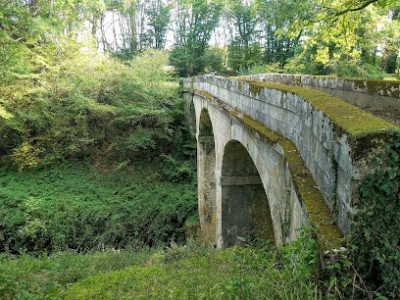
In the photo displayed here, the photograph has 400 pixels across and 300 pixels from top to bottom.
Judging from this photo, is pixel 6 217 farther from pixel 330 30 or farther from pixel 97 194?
pixel 330 30

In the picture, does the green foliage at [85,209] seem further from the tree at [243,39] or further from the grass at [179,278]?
the tree at [243,39]

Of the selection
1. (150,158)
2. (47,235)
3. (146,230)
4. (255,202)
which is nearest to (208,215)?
(146,230)

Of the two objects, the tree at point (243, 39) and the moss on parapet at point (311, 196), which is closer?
the moss on parapet at point (311, 196)

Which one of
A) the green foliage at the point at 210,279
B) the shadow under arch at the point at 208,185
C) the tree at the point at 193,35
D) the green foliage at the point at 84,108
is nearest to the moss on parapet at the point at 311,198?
the green foliage at the point at 210,279

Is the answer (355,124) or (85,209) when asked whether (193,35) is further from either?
(355,124)

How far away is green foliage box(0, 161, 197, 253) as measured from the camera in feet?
38.9

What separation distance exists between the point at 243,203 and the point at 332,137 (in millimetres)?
7378

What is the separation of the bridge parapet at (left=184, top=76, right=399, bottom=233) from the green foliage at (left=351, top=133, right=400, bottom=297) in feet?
0.22

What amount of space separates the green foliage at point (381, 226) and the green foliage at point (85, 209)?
10.3 m

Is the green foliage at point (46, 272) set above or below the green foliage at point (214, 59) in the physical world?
below

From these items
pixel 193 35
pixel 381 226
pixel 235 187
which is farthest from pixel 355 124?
pixel 193 35

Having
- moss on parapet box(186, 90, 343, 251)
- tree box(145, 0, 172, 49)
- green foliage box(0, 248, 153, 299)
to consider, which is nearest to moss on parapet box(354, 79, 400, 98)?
moss on parapet box(186, 90, 343, 251)

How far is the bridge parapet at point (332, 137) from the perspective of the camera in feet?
6.38

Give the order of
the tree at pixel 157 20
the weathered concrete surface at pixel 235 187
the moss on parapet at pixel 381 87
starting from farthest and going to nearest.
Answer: the tree at pixel 157 20, the weathered concrete surface at pixel 235 187, the moss on parapet at pixel 381 87
